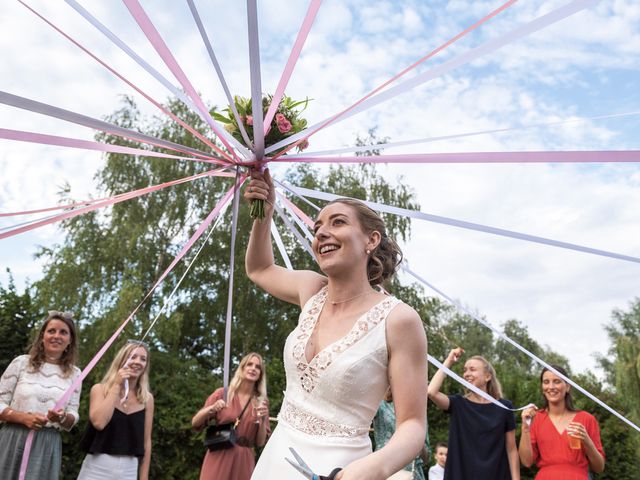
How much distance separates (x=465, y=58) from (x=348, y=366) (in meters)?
1.10

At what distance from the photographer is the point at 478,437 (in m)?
4.97

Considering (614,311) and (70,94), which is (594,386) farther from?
(614,311)

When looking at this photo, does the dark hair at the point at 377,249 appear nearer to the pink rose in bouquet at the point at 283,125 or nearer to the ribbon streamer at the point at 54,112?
the pink rose in bouquet at the point at 283,125

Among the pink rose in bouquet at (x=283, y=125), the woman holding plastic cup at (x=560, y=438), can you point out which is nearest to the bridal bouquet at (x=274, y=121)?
the pink rose in bouquet at (x=283, y=125)

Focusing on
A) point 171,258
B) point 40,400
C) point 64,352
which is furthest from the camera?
point 171,258

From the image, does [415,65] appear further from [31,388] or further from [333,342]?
[31,388]

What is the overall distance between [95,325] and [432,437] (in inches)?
325

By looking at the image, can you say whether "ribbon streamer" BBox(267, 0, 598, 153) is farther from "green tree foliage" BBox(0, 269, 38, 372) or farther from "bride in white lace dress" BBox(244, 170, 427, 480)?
"green tree foliage" BBox(0, 269, 38, 372)

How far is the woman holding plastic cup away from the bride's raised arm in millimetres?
2730

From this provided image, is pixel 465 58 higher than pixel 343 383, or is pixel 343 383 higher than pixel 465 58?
pixel 465 58

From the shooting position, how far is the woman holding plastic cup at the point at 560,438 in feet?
15.0

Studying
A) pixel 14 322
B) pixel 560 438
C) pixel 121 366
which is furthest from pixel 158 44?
pixel 14 322

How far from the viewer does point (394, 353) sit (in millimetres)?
1929

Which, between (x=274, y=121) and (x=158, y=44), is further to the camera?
(x=274, y=121)
